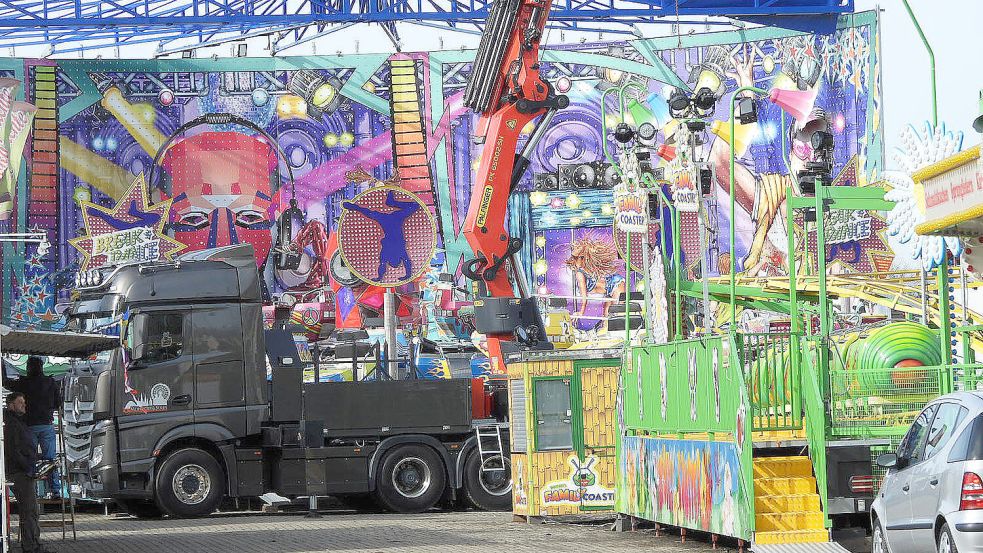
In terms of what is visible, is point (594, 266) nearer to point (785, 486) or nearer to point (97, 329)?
point (97, 329)

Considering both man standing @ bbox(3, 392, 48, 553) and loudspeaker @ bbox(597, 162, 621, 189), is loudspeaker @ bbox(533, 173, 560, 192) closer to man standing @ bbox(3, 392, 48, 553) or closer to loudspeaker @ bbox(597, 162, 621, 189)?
loudspeaker @ bbox(597, 162, 621, 189)

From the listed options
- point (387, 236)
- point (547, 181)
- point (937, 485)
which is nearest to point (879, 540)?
point (937, 485)

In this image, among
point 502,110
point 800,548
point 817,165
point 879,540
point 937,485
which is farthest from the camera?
point 502,110

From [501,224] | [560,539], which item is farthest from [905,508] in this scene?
[501,224]

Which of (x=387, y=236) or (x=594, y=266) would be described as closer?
(x=594, y=266)

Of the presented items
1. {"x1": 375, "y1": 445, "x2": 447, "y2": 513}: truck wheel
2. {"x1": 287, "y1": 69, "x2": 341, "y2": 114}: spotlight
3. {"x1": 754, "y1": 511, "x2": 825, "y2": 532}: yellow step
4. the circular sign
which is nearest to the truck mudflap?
{"x1": 754, "y1": 511, "x2": 825, "y2": 532}: yellow step

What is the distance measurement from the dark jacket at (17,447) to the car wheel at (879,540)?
886 centimetres

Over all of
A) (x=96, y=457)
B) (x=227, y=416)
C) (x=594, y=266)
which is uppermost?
(x=594, y=266)

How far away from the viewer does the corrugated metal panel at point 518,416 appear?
809 inches

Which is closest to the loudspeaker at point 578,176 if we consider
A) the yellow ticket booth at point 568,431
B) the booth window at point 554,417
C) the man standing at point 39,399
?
the yellow ticket booth at point 568,431

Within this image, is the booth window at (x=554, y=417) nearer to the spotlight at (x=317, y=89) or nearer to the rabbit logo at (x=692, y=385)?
the rabbit logo at (x=692, y=385)

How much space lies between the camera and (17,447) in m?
16.2

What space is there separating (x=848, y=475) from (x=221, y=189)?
143 ft

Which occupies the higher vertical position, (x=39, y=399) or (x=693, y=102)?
(x=693, y=102)
